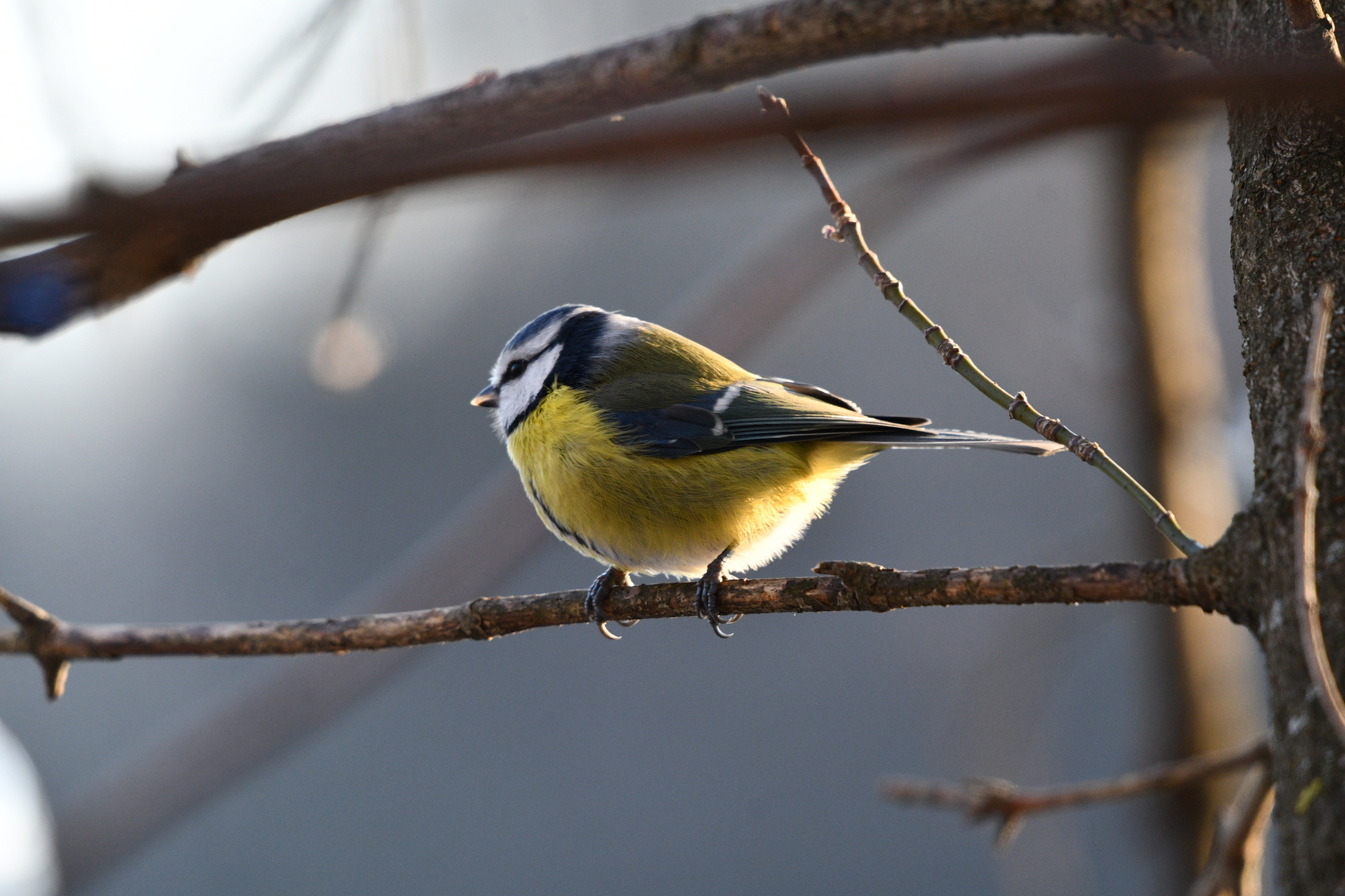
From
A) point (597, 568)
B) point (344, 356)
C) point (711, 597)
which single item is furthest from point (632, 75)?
point (597, 568)

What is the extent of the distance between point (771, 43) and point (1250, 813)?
1.32 m

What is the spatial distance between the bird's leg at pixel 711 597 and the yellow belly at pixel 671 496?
0.09 metres

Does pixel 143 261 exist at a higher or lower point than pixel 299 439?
lower

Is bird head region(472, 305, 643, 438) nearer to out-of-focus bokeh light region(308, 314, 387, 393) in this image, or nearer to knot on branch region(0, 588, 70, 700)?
out-of-focus bokeh light region(308, 314, 387, 393)

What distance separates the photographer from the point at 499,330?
8.92 meters

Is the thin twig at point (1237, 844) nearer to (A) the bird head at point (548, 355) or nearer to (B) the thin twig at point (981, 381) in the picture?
(B) the thin twig at point (981, 381)

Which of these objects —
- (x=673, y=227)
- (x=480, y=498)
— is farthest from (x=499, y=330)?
(x=480, y=498)

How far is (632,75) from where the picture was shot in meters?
1.29

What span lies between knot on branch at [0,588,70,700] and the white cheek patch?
106cm

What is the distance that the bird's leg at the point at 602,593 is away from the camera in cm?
164

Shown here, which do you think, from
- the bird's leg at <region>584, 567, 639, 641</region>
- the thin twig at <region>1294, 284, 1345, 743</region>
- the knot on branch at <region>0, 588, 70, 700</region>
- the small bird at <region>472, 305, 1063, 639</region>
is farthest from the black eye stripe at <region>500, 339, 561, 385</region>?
the thin twig at <region>1294, 284, 1345, 743</region>

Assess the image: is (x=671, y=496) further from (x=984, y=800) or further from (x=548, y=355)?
(x=984, y=800)

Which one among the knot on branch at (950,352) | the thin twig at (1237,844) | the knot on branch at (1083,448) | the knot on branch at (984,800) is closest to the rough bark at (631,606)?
the knot on branch at (1083,448)

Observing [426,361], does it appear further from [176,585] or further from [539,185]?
[539,185]
